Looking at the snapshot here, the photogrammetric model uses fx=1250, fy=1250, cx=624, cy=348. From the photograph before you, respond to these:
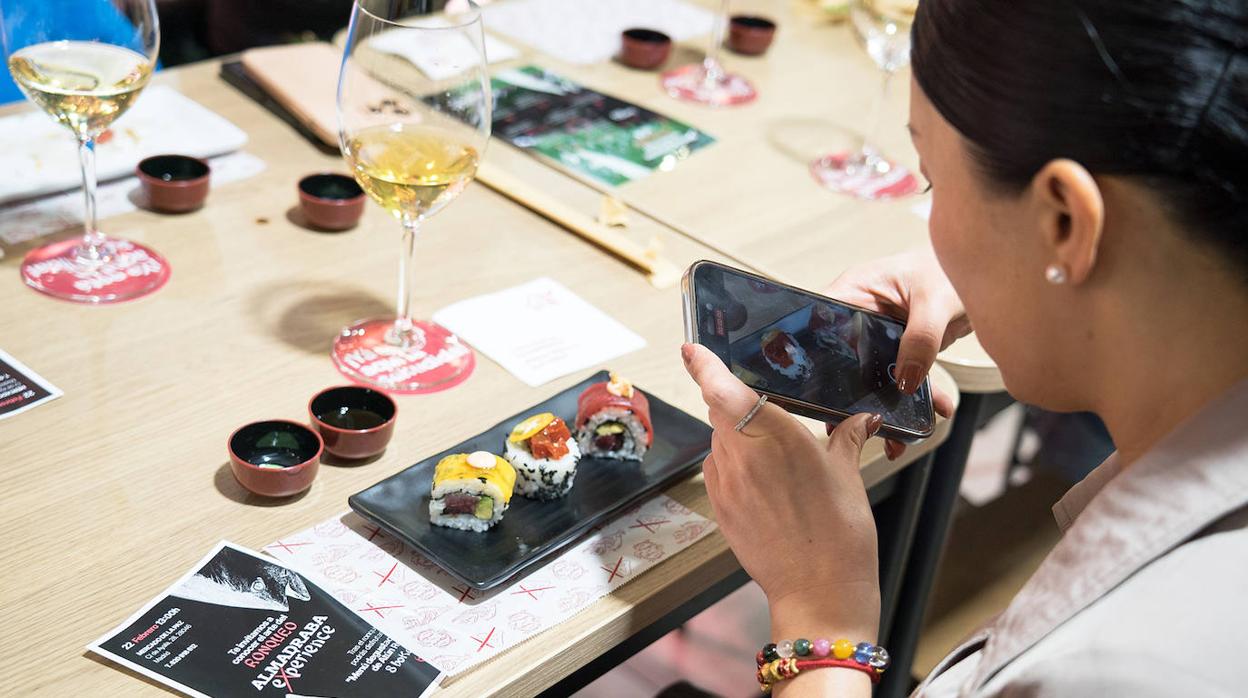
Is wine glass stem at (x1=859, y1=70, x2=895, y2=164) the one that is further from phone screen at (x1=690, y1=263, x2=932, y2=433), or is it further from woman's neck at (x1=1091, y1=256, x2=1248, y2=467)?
woman's neck at (x1=1091, y1=256, x2=1248, y2=467)

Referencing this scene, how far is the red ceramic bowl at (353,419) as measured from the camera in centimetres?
101

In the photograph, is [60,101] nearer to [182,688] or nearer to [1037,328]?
[182,688]

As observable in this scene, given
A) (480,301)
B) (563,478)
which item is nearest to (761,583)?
(563,478)

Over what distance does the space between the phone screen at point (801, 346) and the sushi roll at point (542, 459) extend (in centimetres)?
15

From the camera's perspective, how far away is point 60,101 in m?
1.15

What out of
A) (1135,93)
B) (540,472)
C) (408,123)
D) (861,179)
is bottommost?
(861,179)

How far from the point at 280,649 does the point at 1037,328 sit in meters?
0.55

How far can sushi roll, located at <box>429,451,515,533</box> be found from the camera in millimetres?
946

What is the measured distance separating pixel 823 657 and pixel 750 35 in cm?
136

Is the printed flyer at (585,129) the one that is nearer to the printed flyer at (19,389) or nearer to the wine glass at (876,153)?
the wine glass at (876,153)

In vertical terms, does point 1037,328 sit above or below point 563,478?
above

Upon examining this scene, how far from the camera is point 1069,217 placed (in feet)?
2.48

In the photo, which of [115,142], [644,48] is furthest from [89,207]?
[644,48]

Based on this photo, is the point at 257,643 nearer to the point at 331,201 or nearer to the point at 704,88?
the point at 331,201
